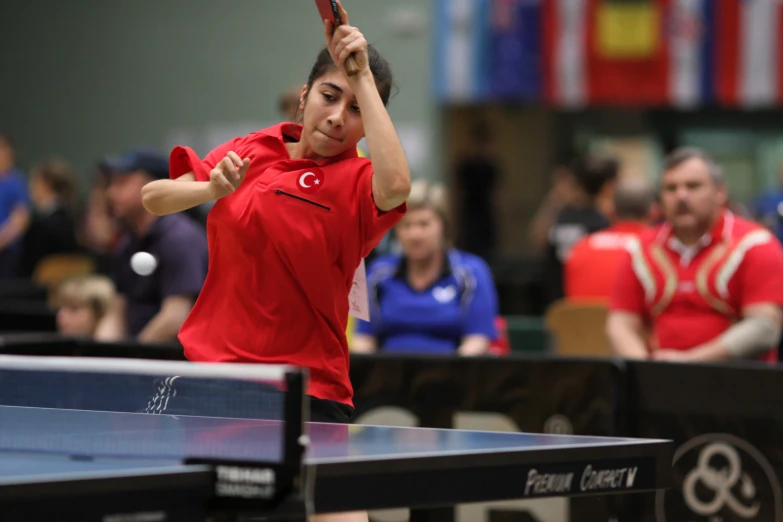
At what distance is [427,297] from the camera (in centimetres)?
584

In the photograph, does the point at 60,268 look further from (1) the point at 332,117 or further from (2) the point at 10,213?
(1) the point at 332,117

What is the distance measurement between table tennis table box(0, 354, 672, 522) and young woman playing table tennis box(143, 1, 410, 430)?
0.77 feet

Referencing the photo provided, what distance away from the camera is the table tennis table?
2084 millimetres

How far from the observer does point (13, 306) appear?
8930 mm

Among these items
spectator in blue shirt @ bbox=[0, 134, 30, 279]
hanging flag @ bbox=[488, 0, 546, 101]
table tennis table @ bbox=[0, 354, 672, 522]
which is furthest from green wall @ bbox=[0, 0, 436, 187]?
table tennis table @ bbox=[0, 354, 672, 522]

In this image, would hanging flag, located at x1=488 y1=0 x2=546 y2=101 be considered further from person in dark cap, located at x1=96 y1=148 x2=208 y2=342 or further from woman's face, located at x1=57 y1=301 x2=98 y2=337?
person in dark cap, located at x1=96 y1=148 x2=208 y2=342

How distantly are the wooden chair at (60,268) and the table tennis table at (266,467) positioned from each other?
7.84 metres

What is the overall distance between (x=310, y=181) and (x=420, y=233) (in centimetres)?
286

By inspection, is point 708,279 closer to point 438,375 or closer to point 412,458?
point 438,375

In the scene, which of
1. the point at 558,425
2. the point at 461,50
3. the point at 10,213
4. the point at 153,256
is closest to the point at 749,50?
the point at 461,50

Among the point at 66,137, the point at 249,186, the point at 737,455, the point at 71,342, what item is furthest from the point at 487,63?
the point at 249,186

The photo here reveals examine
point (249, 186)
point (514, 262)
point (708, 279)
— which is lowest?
point (514, 262)

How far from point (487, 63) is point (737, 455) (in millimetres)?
9893

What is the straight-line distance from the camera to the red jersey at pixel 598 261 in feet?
23.9
